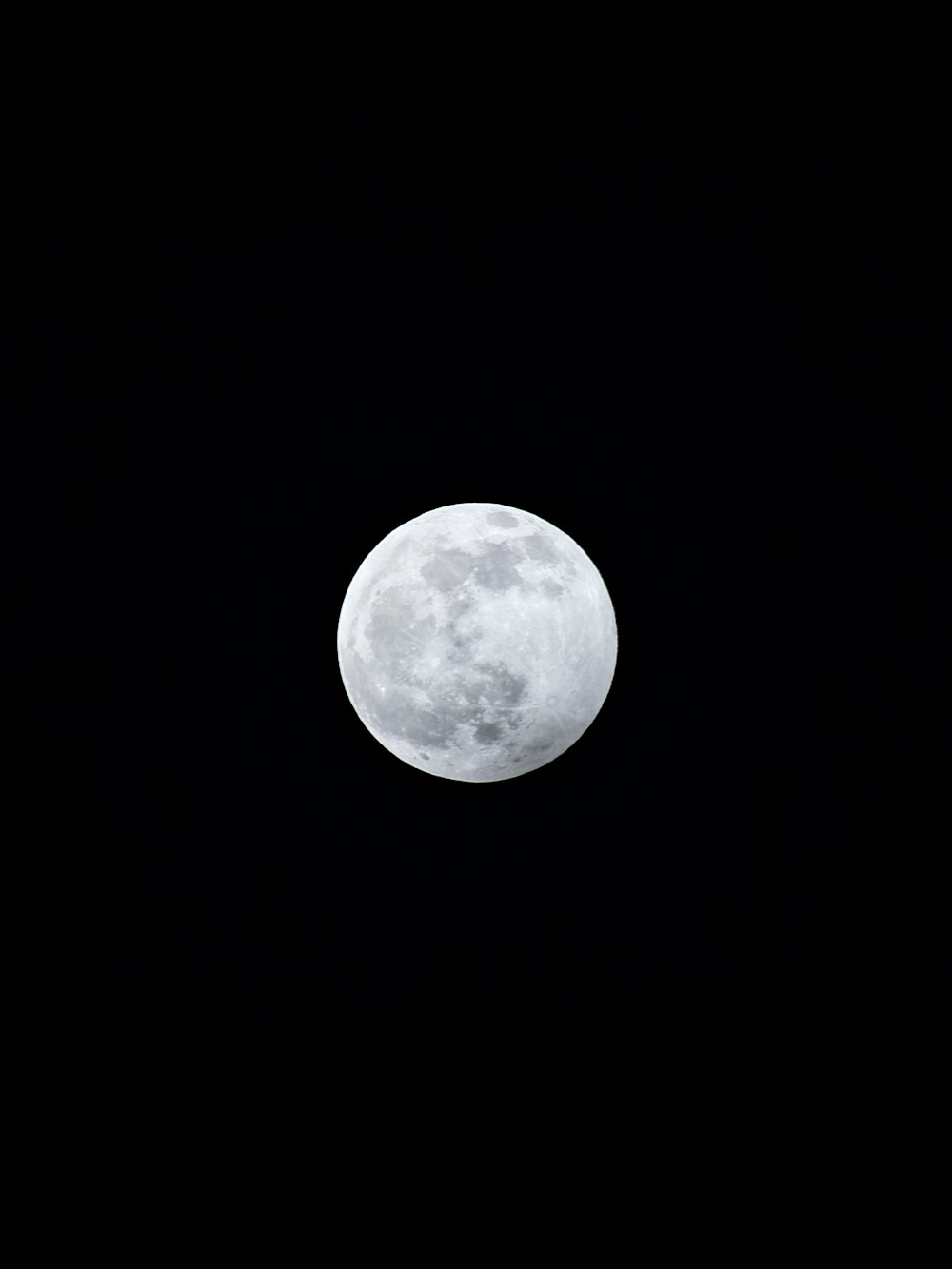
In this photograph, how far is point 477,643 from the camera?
4480mm

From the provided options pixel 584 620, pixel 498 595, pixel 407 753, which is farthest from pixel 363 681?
pixel 584 620

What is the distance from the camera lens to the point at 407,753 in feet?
16.2

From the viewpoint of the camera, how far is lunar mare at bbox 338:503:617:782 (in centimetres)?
451

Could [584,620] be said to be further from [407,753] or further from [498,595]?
[407,753]

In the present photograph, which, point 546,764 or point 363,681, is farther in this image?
point 546,764

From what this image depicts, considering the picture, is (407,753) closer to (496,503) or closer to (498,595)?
(498,595)

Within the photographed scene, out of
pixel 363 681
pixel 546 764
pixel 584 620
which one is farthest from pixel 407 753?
pixel 584 620

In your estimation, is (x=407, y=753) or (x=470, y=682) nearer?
(x=470, y=682)

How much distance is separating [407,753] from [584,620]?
121cm

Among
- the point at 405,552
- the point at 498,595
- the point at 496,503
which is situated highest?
the point at 496,503

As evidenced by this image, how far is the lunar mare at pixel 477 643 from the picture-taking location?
4.51 meters

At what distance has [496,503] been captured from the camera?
5.07 meters

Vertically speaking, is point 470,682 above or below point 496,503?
below

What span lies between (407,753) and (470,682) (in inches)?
26.8
